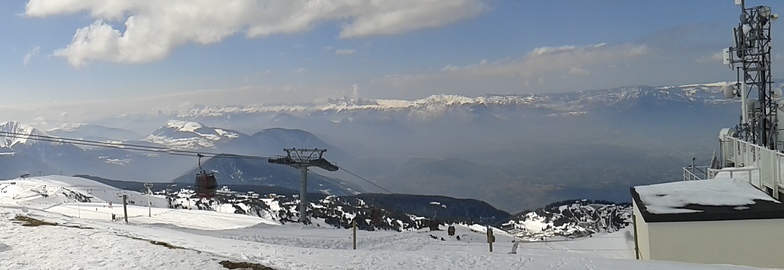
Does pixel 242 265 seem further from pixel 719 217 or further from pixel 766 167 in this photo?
pixel 766 167

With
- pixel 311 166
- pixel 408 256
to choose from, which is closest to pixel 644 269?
pixel 408 256

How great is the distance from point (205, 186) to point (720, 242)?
89.8ft

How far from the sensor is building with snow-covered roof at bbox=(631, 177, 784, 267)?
1341cm

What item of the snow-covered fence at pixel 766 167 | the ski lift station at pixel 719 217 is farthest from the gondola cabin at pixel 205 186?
the snow-covered fence at pixel 766 167

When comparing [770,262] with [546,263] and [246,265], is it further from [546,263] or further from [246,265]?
[246,265]

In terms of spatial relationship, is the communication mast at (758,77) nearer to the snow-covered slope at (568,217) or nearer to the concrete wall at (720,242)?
the concrete wall at (720,242)

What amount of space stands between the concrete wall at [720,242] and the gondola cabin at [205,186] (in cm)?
2592

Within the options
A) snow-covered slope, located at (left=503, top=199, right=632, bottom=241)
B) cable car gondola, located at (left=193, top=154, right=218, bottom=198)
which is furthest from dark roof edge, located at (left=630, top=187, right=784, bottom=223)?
snow-covered slope, located at (left=503, top=199, right=632, bottom=241)

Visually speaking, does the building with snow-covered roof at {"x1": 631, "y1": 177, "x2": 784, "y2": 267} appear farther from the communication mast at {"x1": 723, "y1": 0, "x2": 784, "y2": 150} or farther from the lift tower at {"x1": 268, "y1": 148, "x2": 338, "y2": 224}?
the lift tower at {"x1": 268, "y1": 148, "x2": 338, "y2": 224}

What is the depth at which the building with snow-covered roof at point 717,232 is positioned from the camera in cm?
1341

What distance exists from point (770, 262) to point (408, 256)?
8.74 m

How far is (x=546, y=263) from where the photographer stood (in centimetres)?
1367

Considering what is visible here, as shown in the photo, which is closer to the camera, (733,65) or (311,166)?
(733,65)

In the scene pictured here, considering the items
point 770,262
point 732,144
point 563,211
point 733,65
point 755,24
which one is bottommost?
point 563,211
